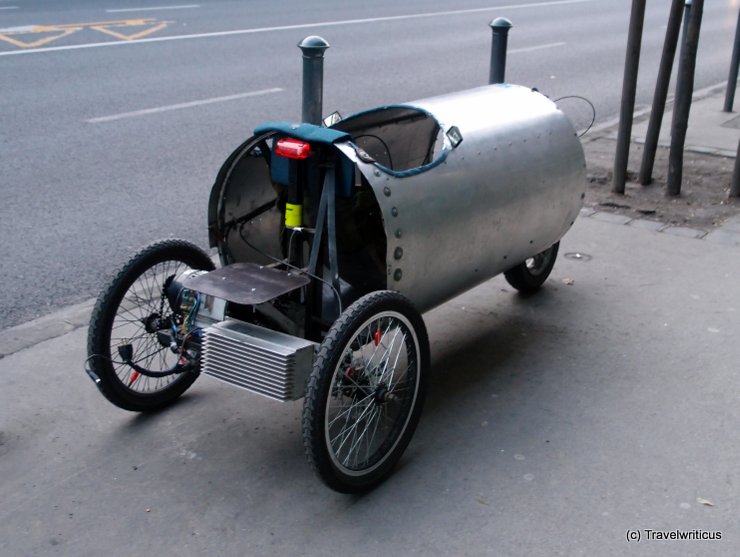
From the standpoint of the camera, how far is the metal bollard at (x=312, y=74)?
5012 mm

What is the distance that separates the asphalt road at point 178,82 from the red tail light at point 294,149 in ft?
7.04

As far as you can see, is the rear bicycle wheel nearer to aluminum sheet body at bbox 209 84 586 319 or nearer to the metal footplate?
aluminum sheet body at bbox 209 84 586 319

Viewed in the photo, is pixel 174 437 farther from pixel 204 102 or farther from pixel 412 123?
pixel 204 102

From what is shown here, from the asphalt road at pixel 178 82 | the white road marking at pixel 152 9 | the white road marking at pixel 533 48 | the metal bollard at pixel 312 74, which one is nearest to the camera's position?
the metal bollard at pixel 312 74

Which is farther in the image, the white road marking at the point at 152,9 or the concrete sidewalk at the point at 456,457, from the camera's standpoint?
the white road marking at the point at 152,9

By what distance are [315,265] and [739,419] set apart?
201cm

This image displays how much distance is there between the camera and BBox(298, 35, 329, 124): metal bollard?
5012mm

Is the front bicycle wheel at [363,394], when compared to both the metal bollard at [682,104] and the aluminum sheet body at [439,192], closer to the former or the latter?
the aluminum sheet body at [439,192]

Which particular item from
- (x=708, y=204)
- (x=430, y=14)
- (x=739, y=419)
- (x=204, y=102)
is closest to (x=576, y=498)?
(x=739, y=419)

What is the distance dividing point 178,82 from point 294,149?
8.10m

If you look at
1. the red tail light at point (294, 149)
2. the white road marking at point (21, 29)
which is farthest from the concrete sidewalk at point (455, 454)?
the white road marking at point (21, 29)

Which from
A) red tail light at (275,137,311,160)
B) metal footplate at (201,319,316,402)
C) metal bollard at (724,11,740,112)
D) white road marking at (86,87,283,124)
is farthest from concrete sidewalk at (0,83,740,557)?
metal bollard at (724,11,740,112)

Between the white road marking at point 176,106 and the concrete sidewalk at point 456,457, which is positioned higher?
the white road marking at point 176,106

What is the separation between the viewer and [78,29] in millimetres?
15562
